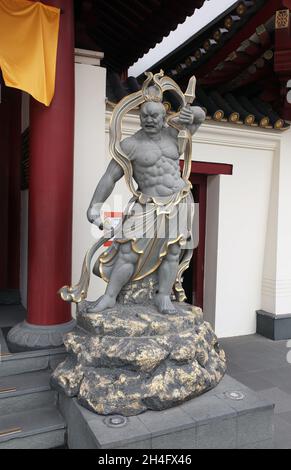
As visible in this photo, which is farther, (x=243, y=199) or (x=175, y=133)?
(x=243, y=199)

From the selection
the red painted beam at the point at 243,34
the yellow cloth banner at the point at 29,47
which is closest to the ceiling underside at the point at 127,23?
the red painted beam at the point at 243,34

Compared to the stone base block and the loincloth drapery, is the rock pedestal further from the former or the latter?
the stone base block

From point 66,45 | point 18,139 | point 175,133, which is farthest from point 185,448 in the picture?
point 18,139

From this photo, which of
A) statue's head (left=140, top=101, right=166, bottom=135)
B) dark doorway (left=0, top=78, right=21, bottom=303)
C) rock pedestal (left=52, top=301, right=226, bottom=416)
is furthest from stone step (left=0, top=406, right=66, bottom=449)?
dark doorway (left=0, top=78, right=21, bottom=303)

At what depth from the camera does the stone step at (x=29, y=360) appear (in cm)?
354

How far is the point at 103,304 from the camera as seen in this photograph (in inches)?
124

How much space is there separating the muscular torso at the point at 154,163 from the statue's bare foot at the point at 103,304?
2.93 ft

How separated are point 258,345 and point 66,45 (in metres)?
4.37

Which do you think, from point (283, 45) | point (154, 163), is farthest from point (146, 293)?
point (283, 45)

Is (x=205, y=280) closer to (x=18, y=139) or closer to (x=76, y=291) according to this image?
(x=76, y=291)

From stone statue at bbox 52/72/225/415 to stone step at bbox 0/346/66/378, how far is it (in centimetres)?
58
